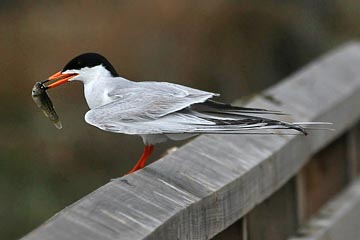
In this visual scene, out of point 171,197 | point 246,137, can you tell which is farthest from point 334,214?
point 171,197

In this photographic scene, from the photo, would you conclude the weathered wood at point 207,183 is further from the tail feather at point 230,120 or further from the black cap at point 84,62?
the black cap at point 84,62

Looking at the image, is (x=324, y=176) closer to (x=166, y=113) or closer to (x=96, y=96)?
(x=96, y=96)

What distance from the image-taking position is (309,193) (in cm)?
718

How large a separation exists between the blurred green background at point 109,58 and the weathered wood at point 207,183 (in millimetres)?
3282

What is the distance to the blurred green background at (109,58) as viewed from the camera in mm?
10492

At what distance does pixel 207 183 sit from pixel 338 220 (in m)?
2.09

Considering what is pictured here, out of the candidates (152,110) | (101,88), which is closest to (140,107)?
(152,110)

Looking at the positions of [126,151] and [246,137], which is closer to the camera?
[246,137]

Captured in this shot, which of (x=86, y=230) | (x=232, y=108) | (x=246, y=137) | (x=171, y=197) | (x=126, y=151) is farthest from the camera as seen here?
(x=126, y=151)

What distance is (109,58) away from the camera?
11.3 metres

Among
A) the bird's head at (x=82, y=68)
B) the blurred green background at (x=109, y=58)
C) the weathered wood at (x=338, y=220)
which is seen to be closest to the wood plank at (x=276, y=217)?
the weathered wood at (x=338, y=220)

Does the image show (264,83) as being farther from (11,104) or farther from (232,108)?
(232,108)

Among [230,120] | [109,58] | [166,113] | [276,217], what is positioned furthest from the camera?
[109,58]

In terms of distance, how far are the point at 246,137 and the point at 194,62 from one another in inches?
233
